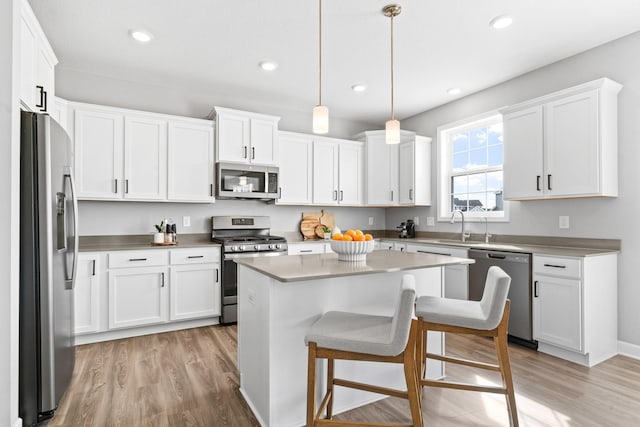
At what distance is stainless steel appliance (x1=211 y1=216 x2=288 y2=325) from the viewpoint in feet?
12.2

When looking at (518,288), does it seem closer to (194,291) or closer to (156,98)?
(194,291)

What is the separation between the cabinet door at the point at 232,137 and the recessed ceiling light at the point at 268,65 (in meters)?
0.70

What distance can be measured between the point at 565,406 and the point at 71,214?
3.26 m

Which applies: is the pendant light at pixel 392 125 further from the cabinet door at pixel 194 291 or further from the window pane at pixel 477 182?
the cabinet door at pixel 194 291

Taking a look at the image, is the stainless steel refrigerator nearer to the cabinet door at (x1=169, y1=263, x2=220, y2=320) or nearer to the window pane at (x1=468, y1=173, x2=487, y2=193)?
the cabinet door at (x1=169, y1=263, x2=220, y2=320)

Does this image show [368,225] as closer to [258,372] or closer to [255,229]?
[255,229]

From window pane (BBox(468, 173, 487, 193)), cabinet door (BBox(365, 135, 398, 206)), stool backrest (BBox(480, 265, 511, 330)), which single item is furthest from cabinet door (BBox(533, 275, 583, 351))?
cabinet door (BBox(365, 135, 398, 206))

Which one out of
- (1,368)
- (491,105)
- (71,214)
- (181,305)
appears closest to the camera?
(1,368)

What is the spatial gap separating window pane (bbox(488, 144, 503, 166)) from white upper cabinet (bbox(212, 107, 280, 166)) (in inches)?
100

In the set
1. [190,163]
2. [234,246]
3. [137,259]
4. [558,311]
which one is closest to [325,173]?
[234,246]

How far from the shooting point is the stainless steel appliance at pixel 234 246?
12.2 feet

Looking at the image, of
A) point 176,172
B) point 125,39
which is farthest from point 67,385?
point 125,39

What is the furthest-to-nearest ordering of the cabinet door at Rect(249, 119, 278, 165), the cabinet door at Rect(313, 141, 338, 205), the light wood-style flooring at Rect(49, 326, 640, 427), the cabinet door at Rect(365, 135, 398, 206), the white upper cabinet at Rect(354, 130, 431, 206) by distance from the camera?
the cabinet door at Rect(365, 135, 398, 206) < the white upper cabinet at Rect(354, 130, 431, 206) < the cabinet door at Rect(313, 141, 338, 205) < the cabinet door at Rect(249, 119, 278, 165) < the light wood-style flooring at Rect(49, 326, 640, 427)

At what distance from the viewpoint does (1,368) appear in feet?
5.36
